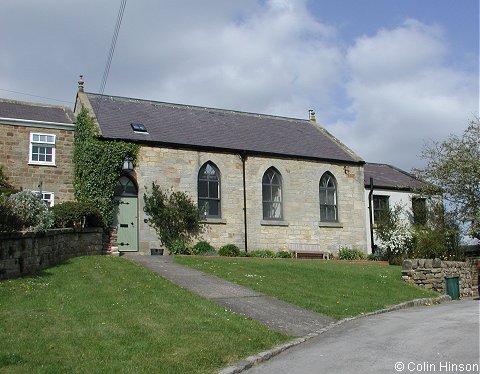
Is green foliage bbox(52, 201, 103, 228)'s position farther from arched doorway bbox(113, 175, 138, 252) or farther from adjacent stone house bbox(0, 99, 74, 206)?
adjacent stone house bbox(0, 99, 74, 206)

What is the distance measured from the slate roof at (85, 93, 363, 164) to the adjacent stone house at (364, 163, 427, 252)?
7.69ft

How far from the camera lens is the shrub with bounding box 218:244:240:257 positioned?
2480 centimetres

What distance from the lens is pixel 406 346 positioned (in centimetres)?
984

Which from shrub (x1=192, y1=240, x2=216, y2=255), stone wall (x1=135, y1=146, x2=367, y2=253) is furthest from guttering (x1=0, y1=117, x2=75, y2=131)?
shrub (x1=192, y1=240, x2=216, y2=255)

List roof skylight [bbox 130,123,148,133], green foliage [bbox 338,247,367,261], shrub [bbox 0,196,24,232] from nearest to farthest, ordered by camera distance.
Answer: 1. shrub [bbox 0,196,24,232]
2. roof skylight [bbox 130,123,148,133]
3. green foliage [bbox 338,247,367,261]

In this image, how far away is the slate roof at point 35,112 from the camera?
1003 inches

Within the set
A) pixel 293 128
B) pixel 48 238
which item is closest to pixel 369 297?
pixel 48 238

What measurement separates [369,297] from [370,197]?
15.8m

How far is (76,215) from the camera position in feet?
67.7

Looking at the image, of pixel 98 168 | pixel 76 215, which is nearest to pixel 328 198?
pixel 98 168

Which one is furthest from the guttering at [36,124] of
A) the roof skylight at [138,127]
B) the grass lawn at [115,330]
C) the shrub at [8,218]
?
the grass lawn at [115,330]

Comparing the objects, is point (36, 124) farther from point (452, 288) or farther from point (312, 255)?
point (452, 288)

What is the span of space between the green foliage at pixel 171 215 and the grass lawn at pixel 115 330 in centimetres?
969

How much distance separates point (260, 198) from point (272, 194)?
0.90 m
